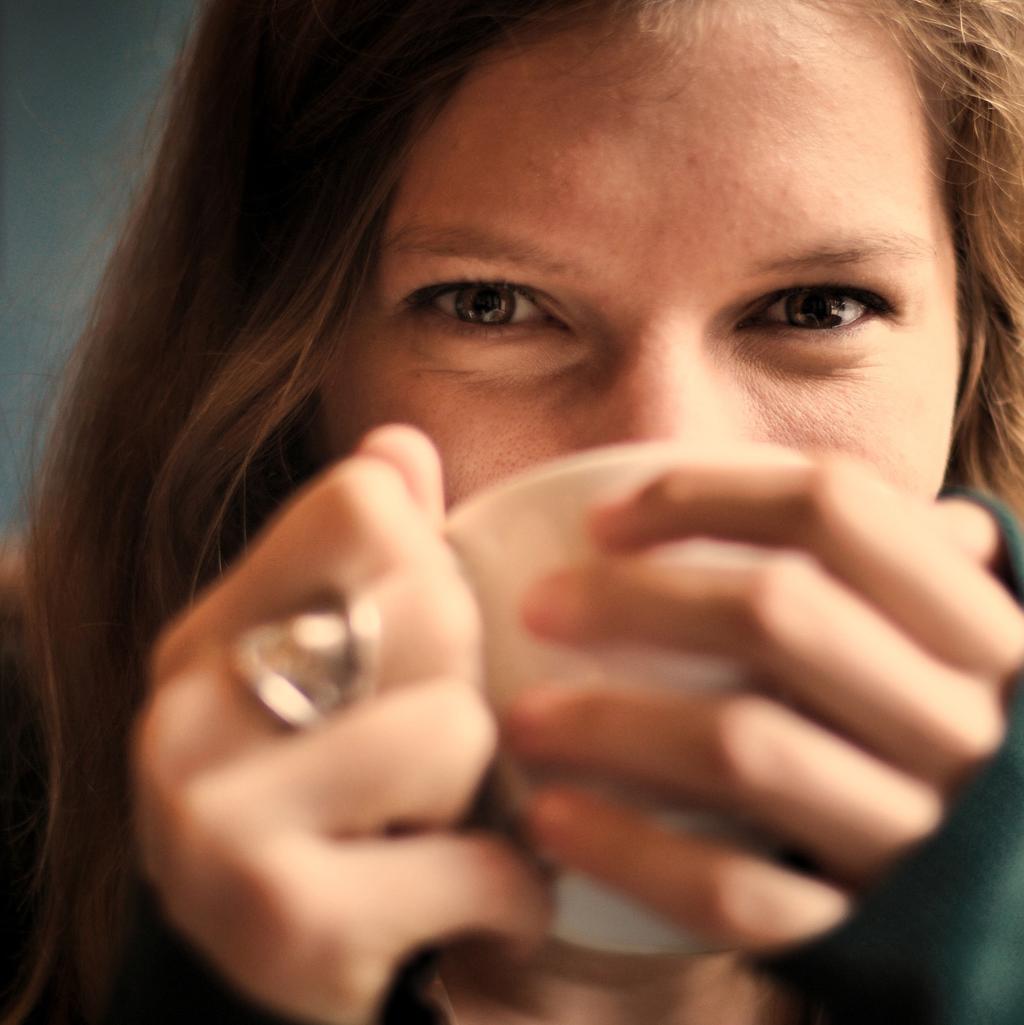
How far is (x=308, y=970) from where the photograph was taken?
0.46 m

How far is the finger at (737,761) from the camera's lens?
0.44m

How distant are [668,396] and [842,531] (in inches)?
13.8

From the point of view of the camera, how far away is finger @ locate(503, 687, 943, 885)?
0.44 meters

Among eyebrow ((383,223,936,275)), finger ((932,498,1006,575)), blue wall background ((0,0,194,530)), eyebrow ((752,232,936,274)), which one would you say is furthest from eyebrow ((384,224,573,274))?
blue wall background ((0,0,194,530))

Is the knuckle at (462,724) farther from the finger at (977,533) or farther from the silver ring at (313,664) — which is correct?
the finger at (977,533)

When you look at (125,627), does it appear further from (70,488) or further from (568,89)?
(568,89)

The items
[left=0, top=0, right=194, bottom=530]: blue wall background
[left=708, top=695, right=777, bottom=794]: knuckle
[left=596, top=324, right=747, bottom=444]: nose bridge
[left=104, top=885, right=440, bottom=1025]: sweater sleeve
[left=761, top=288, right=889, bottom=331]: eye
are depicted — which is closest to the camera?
[left=708, top=695, right=777, bottom=794]: knuckle

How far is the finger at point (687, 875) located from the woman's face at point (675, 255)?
0.37 meters

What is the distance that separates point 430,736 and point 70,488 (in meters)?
0.91

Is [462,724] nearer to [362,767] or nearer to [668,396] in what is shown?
[362,767]

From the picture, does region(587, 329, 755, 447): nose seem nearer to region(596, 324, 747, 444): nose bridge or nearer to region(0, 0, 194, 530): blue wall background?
region(596, 324, 747, 444): nose bridge

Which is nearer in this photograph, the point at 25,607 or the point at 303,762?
the point at 303,762

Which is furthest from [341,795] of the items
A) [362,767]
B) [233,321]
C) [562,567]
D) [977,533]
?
[233,321]

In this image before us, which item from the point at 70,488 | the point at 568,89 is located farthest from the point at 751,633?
the point at 70,488
